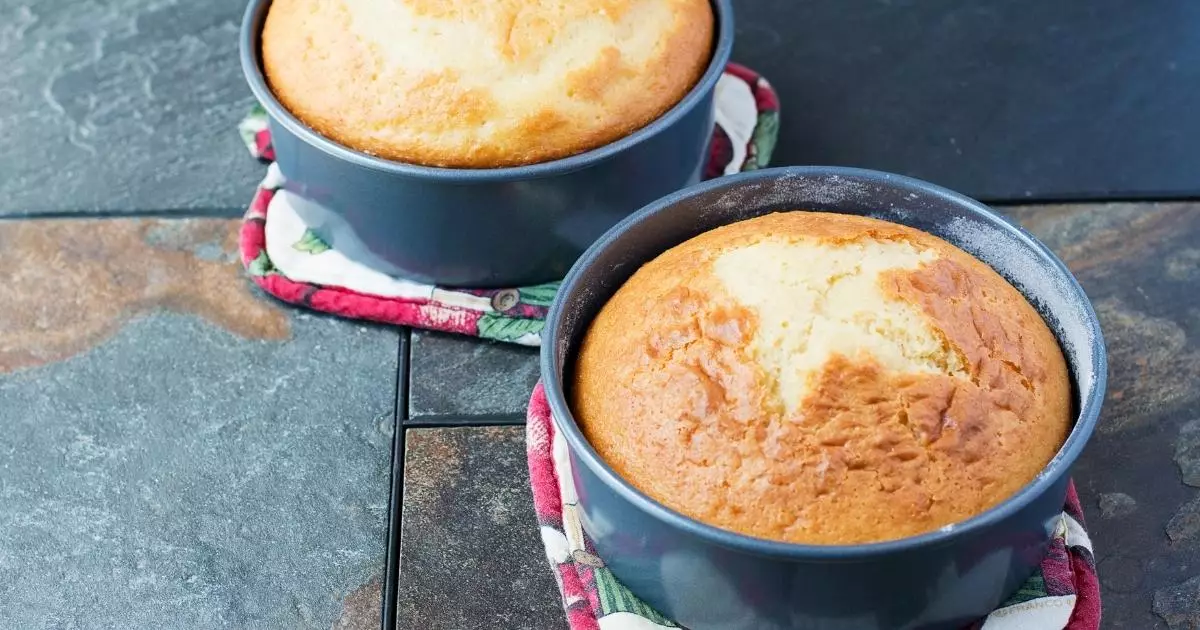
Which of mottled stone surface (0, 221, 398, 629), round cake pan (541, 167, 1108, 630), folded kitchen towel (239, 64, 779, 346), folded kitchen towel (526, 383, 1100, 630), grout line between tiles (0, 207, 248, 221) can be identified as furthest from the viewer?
grout line between tiles (0, 207, 248, 221)

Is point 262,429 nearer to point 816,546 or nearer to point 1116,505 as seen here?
point 816,546

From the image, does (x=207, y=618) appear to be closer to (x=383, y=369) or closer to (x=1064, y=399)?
(x=383, y=369)

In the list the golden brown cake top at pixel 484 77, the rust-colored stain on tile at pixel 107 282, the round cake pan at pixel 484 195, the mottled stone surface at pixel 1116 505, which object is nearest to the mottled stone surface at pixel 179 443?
the rust-colored stain on tile at pixel 107 282

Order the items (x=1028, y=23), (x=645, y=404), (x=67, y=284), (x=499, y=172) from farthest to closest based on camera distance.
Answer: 1. (x=1028, y=23)
2. (x=67, y=284)
3. (x=499, y=172)
4. (x=645, y=404)

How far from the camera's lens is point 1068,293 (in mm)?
1210

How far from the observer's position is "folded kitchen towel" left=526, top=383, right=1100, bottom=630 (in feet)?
3.78

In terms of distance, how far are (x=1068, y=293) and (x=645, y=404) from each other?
432 millimetres

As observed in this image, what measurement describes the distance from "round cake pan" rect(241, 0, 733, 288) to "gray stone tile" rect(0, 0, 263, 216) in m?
0.28

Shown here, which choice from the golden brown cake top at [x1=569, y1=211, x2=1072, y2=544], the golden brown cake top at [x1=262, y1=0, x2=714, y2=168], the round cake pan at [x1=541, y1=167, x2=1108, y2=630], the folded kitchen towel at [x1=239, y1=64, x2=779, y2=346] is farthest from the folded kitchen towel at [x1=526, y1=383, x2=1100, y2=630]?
the golden brown cake top at [x1=262, y1=0, x2=714, y2=168]

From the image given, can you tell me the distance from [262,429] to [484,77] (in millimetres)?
469

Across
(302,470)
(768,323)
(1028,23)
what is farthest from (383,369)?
(1028,23)

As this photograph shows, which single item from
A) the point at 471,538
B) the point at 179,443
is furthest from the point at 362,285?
the point at 471,538

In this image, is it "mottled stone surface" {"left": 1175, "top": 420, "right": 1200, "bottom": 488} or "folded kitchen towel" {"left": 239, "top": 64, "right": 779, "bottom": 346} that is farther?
"folded kitchen towel" {"left": 239, "top": 64, "right": 779, "bottom": 346}

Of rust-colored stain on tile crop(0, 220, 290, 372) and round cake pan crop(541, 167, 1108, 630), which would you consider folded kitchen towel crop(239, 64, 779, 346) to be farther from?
round cake pan crop(541, 167, 1108, 630)
